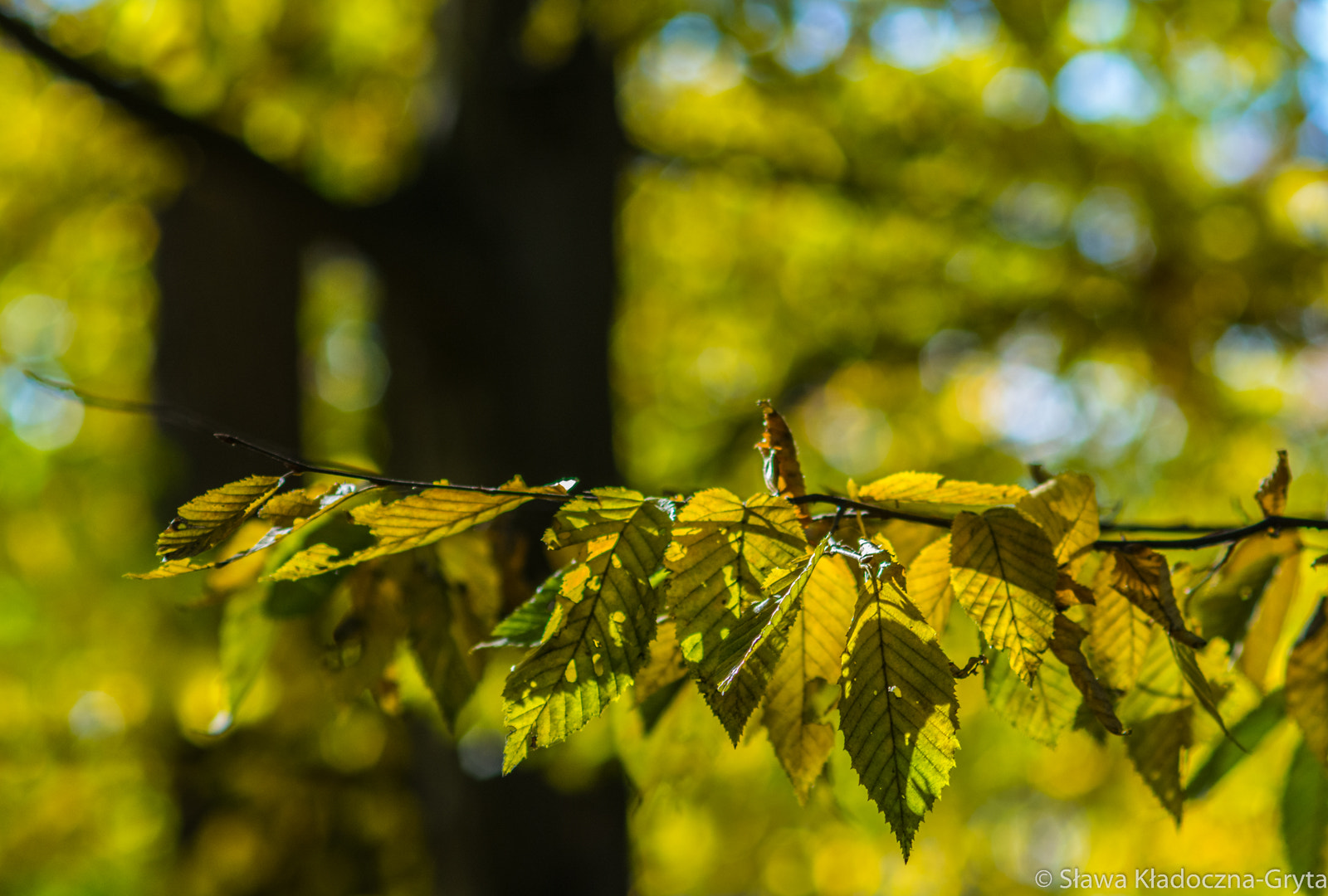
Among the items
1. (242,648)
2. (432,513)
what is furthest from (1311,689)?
(242,648)

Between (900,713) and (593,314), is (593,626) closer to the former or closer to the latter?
(900,713)

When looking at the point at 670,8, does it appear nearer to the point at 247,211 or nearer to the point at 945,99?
the point at 945,99

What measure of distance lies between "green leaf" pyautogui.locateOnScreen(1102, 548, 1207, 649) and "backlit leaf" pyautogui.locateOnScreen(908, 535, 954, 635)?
0.13 meters

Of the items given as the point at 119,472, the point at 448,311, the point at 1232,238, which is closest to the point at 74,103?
the point at 119,472

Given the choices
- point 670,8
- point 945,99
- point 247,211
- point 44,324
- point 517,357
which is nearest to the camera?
point 247,211

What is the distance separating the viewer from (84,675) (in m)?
3.51

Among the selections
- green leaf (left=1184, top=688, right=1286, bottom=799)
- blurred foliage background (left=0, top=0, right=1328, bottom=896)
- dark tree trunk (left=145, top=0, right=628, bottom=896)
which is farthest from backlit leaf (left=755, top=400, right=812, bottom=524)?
dark tree trunk (left=145, top=0, right=628, bottom=896)

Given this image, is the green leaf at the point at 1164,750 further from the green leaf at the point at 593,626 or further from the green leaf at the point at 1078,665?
the green leaf at the point at 593,626

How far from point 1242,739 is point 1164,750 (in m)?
0.17

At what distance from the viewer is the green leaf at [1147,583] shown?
0.68m

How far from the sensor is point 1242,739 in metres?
0.88

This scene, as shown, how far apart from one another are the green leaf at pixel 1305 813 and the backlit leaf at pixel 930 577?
48 centimetres

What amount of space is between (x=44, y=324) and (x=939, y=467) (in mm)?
5198

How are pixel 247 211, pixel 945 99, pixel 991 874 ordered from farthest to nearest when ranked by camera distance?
pixel 991 874 → pixel 945 99 → pixel 247 211
